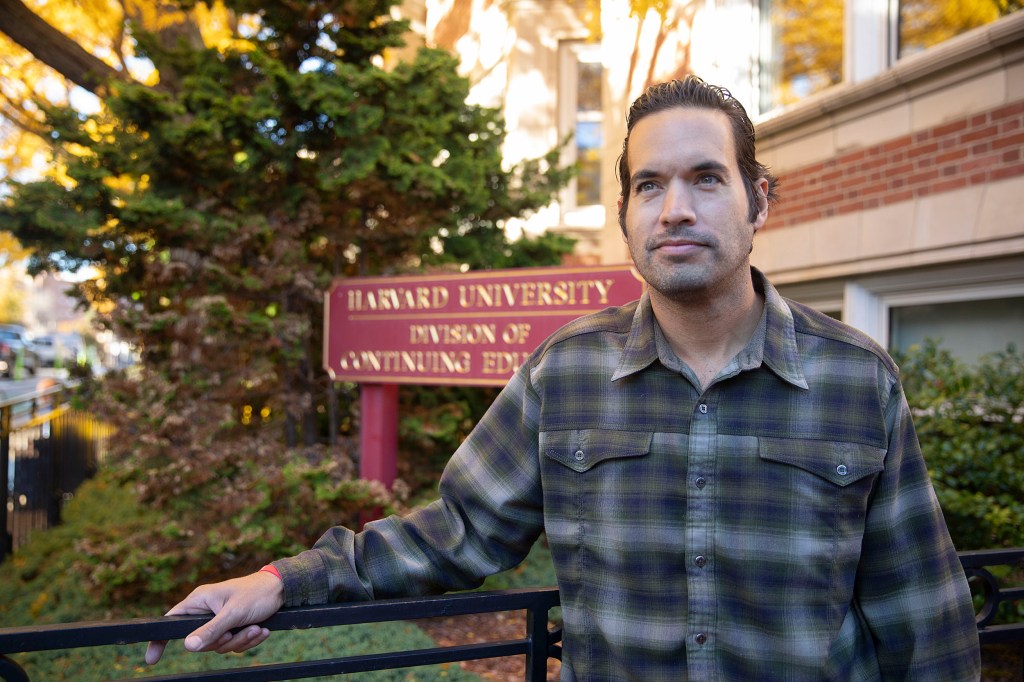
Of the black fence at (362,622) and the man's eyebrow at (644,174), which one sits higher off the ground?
the man's eyebrow at (644,174)

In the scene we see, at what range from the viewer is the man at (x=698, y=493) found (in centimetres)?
146

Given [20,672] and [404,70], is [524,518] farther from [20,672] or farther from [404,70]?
[404,70]

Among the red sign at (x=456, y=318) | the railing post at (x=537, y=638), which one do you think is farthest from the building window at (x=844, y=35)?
the railing post at (x=537, y=638)

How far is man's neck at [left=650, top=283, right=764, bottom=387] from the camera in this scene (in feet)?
5.32

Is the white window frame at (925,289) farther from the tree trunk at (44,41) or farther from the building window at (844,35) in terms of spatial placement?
the tree trunk at (44,41)

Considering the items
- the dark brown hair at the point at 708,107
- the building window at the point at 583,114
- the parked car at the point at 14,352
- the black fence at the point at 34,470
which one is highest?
the building window at the point at 583,114

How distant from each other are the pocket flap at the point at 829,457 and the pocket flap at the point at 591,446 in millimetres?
231

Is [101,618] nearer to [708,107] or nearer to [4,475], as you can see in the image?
[4,475]

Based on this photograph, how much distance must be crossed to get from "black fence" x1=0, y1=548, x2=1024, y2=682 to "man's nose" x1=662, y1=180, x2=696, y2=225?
0.87 meters

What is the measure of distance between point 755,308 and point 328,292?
11.5ft

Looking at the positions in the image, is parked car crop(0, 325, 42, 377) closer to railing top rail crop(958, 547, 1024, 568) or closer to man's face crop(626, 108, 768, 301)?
man's face crop(626, 108, 768, 301)

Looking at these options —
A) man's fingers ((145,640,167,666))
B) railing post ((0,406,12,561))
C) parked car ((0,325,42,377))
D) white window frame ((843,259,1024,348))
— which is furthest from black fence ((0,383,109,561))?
parked car ((0,325,42,377))

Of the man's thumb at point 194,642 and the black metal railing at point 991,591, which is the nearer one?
the man's thumb at point 194,642

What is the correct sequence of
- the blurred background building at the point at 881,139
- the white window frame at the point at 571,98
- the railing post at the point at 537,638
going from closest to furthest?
1. the railing post at the point at 537,638
2. the blurred background building at the point at 881,139
3. the white window frame at the point at 571,98
